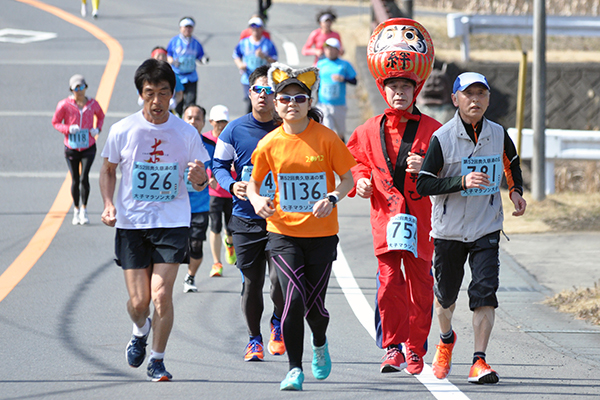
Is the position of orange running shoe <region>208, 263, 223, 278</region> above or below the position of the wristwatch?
below

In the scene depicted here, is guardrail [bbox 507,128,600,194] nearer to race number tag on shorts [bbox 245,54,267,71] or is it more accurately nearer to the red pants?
race number tag on shorts [bbox 245,54,267,71]

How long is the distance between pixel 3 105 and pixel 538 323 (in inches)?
583

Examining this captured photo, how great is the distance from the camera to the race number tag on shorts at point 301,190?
5.96m

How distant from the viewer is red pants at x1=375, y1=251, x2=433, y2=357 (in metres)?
6.42

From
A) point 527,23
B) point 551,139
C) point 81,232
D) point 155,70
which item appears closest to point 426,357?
point 155,70

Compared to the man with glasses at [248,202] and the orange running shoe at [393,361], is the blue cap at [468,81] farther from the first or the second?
the orange running shoe at [393,361]

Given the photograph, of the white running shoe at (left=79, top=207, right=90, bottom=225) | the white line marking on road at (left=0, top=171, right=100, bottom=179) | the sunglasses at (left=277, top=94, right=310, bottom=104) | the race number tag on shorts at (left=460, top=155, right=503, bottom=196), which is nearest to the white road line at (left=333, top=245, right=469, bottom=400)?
the race number tag on shorts at (left=460, top=155, right=503, bottom=196)

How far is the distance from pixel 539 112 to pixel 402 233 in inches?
327

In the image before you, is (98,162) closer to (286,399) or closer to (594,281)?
(594,281)

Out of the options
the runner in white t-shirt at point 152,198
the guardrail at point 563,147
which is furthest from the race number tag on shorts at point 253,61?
the runner in white t-shirt at point 152,198

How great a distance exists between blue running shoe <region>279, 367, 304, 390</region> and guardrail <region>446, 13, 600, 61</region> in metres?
13.8

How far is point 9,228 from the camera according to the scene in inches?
468

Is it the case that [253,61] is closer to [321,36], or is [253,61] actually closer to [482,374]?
[321,36]

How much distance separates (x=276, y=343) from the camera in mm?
7082
